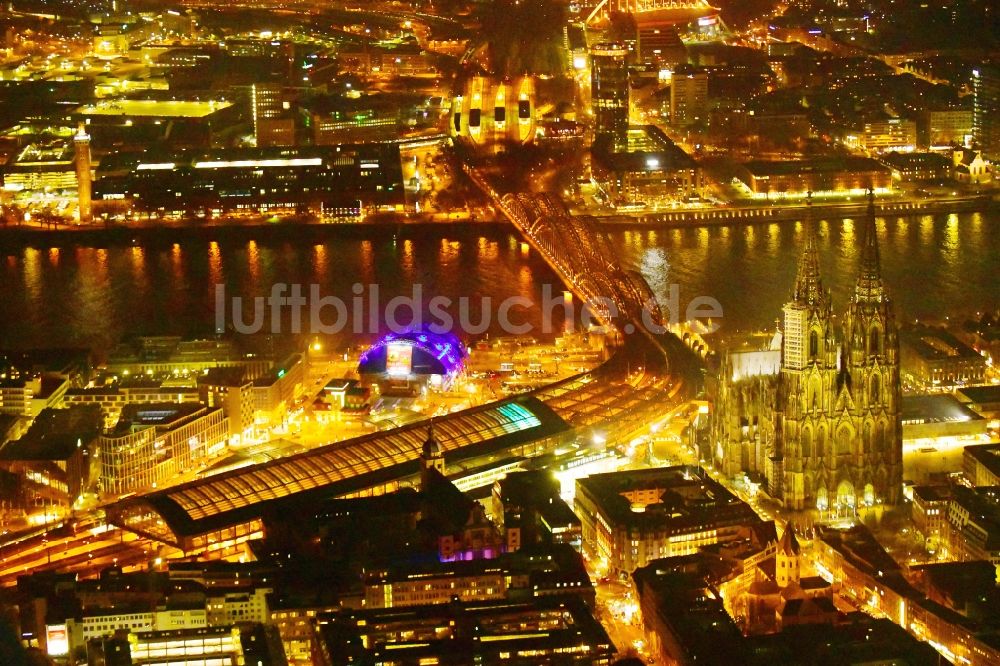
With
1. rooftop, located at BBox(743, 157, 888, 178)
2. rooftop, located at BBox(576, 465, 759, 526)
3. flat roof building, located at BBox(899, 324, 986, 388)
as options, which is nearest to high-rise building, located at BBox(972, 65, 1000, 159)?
rooftop, located at BBox(743, 157, 888, 178)

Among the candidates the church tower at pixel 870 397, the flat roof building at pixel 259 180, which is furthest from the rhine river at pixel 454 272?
the church tower at pixel 870 397

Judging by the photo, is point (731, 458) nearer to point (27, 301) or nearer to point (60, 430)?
point (60, 430)

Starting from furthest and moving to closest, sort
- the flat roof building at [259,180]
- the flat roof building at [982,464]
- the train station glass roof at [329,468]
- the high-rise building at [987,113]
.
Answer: the high-rise building at [987,113] < the flat roof building at [259,180] < the flat roof building at [982,464] < the train station glass roof at [329,468]

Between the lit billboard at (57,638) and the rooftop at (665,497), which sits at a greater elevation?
the rooftop at (665,497)

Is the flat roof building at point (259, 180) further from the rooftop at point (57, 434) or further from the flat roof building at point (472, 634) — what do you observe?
the flat roof building at point (472, 634)

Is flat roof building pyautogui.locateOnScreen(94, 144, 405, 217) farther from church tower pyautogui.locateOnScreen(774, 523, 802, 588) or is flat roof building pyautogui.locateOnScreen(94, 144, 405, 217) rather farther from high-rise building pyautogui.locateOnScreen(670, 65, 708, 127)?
church tower pyautogui.locateOnScreen(774, 523, 802, 588)

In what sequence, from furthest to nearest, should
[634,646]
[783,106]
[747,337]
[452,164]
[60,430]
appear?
[783,106] < [452,164] < [747,337] < [60,430] < [634,646]

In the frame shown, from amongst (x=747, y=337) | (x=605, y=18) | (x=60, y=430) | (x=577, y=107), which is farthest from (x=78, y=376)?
(x=605, y=18)
